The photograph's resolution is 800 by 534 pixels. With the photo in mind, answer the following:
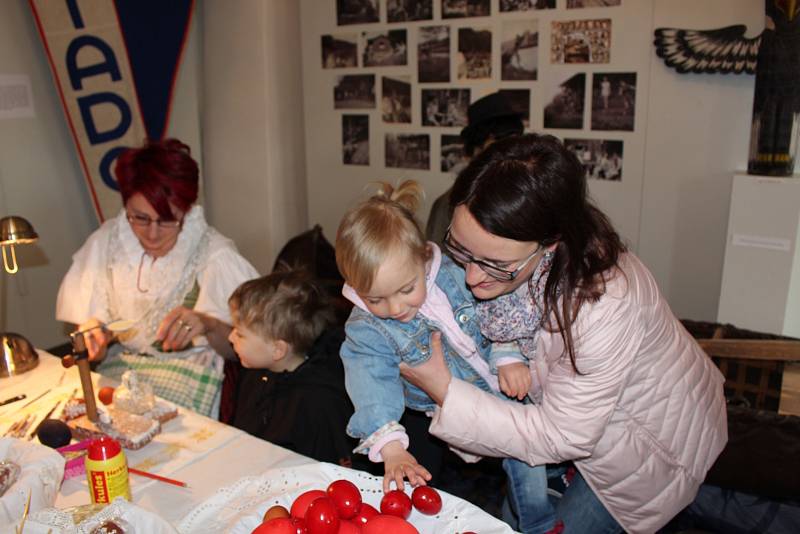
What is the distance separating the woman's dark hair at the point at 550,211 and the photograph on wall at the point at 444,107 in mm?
2438

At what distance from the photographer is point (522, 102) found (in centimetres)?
357

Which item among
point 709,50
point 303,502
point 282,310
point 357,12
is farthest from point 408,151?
point 303,502

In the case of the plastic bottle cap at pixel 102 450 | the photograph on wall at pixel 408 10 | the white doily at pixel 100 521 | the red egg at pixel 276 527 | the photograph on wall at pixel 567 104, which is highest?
the photograph on wall at pixel 408 10

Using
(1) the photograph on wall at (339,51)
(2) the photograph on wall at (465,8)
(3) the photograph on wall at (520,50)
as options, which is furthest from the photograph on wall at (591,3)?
(1) the photograph on wall at (339,51)

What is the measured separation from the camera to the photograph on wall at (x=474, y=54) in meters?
3.64

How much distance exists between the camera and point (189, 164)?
8.29ft

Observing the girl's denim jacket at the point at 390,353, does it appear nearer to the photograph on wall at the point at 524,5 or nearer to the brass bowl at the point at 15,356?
the brass bowl at the point at 15,356

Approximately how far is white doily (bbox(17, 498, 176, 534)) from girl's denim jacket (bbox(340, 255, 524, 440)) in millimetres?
490

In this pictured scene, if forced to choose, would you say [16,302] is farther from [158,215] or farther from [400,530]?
[400,530]

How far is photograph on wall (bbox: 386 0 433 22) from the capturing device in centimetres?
381

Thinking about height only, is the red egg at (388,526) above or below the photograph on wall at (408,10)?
below

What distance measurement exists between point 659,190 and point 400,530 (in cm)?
259

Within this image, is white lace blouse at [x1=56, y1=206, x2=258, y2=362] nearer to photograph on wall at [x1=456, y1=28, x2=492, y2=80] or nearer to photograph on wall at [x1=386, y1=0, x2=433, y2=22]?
photograph on wall at [x1=456, y1=28, x2=492, y2=80]

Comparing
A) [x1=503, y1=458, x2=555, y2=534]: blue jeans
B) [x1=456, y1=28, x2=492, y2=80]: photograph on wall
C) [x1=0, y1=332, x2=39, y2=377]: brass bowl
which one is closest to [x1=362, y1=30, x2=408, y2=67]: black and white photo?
[x1=456, y1=28, x2=492, y2=80]: photograph on wall
